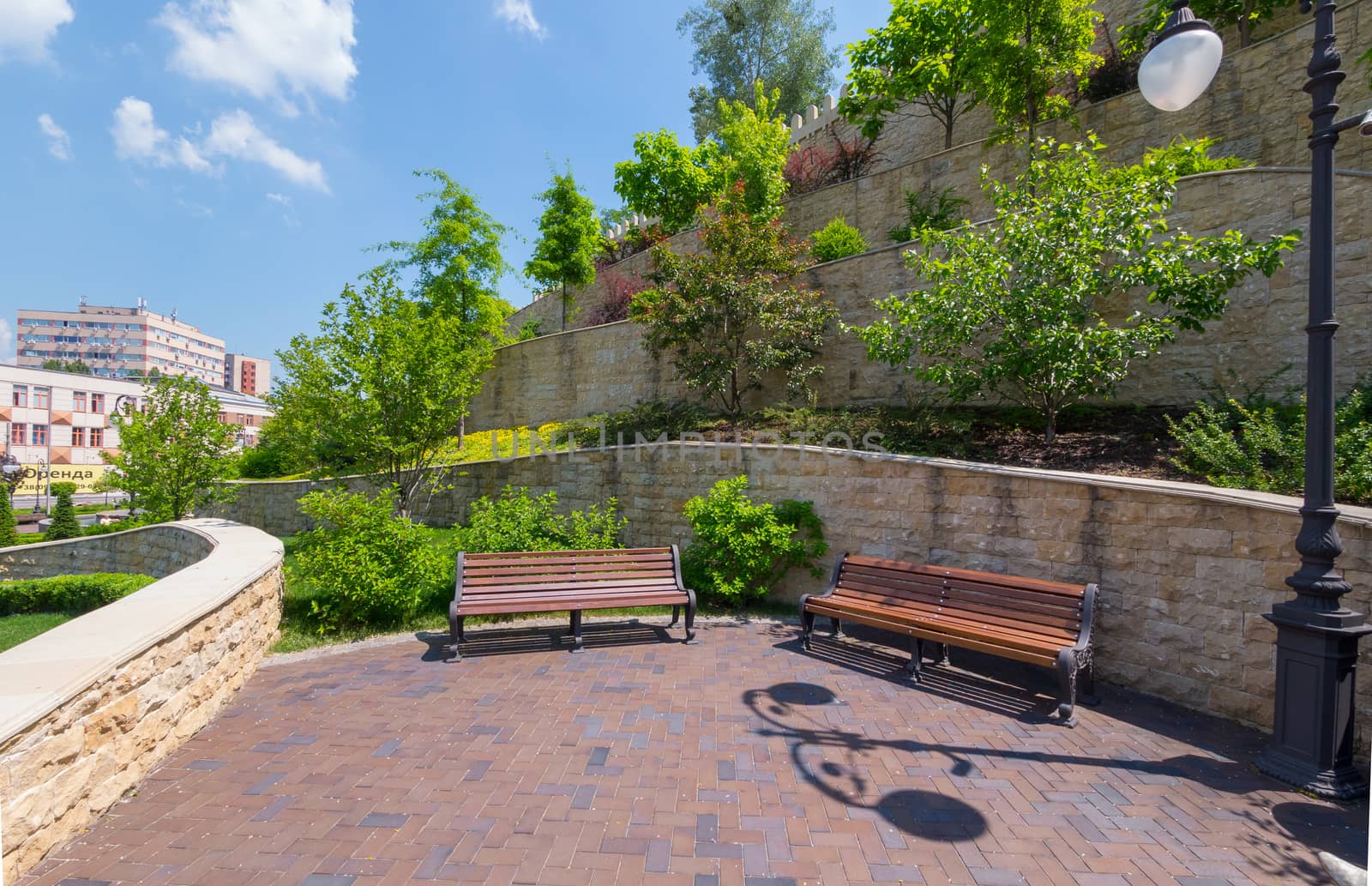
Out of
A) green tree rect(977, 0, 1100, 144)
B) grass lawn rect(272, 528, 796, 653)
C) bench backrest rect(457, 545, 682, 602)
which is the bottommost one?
grass lawn rect(272, 528, 796, 653)

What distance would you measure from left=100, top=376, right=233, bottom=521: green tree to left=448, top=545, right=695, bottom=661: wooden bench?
30.9 feet

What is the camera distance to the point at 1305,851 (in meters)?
2.93

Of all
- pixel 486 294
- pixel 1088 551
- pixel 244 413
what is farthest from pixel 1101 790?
pixel 244 413

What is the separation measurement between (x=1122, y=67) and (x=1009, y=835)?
54.9ft

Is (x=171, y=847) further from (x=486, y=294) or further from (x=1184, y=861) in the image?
(x=486, y=294)

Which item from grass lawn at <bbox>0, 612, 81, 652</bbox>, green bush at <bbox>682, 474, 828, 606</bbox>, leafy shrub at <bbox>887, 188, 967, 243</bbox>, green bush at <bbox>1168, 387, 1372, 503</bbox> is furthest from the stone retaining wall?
leafy shrub at <bbox>887, 188, 967, 243</bbox>

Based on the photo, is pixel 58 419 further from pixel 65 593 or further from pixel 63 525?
pixel 65 593

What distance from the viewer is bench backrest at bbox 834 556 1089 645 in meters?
4.80

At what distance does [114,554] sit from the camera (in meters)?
12.4

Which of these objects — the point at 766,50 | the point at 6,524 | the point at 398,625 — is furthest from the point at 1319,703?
the point at 766,50

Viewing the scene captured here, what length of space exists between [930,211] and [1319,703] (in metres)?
12.1

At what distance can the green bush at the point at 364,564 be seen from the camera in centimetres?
636

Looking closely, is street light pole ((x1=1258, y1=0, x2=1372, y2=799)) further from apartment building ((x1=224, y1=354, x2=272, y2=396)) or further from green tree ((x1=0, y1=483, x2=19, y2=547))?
apartment building ((x1=224, y1=354, x2=272, y2=396))

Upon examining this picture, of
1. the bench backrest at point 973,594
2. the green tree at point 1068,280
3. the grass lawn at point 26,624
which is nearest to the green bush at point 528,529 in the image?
the bench backrest at point 973,594
